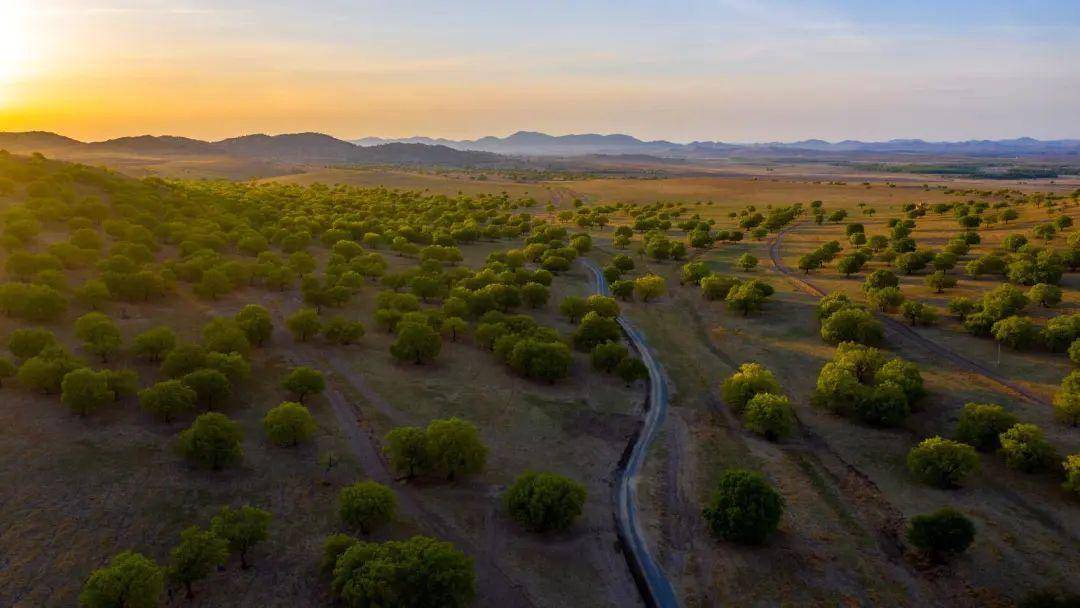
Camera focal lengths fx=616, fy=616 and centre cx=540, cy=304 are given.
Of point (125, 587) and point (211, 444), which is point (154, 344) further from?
point (125, 587)

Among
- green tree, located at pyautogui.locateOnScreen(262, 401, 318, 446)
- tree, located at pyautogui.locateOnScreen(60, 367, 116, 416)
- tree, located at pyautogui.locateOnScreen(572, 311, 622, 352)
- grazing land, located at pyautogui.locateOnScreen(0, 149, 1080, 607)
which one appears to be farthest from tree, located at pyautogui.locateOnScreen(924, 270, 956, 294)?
tree, located at pyautogui.locateOnScreen(60, 367, 116, 416)

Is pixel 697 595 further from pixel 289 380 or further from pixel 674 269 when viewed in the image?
pixel 674 269

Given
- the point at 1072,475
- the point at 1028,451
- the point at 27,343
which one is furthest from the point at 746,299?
the point at 27,343

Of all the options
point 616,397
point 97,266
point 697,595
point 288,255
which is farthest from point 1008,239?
point 97,266

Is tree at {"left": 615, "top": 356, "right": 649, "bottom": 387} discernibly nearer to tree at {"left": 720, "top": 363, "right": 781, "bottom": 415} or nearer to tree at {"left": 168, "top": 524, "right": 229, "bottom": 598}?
tree at {"left": 720, "top": 363, "right": 781, "bottom": 415}

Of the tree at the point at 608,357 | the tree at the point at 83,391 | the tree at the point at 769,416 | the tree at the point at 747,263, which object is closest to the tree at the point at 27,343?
the tree at the point at 83,391
